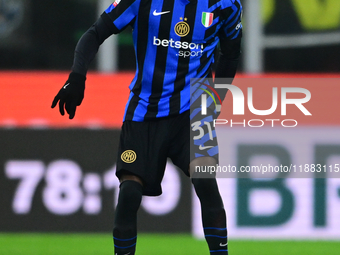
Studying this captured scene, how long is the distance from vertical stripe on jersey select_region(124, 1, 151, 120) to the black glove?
27 centimetres

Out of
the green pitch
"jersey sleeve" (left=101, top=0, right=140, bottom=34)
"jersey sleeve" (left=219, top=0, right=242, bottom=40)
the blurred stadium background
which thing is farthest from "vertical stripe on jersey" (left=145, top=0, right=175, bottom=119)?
the blurred stadium background

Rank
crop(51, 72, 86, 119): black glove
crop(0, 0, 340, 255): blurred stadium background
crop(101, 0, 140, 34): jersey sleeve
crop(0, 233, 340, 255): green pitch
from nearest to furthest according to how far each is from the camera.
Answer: crop(51, 72, 86, 119): black glove, crop(101, 0, 140, 34): jersey sleeve, crop(0, 233, 340, 255): green pitch, crop(0, 0, 340, 255): blurred stadium background

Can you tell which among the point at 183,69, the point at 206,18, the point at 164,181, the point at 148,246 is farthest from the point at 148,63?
the point at 164,181

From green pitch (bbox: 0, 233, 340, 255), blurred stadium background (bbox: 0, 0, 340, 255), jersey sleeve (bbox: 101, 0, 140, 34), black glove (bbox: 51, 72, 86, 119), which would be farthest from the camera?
blurred stadium background (bbox: 0, 0, 340, 255)

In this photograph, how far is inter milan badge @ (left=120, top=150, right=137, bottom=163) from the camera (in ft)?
8.60

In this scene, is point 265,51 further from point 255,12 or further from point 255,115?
point 255,115

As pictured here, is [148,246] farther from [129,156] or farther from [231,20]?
[231,20]

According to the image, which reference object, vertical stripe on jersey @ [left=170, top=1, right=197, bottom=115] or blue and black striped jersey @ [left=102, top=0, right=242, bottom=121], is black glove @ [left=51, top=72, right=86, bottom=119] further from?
vertical stripe on jersey @ [left=170, top=1, right=197, bottom=115]

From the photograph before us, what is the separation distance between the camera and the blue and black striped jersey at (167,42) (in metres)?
2.68

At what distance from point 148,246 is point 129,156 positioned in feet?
6.65

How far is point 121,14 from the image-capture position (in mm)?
2674

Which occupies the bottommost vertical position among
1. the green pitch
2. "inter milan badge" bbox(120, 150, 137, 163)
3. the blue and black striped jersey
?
the green pitch

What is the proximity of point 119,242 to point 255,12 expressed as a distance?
369 cm

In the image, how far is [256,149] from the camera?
196 inches
